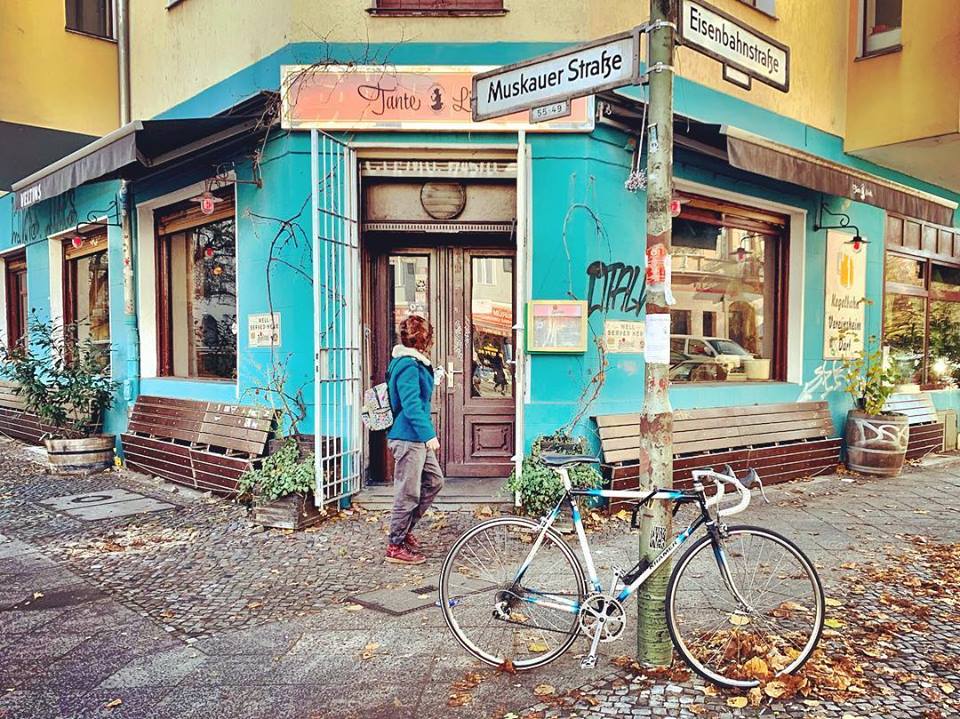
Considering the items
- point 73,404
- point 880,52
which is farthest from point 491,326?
point 880,52

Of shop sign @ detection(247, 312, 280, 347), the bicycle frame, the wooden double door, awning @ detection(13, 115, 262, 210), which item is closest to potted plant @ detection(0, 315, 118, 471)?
awning @ detection(13, 115, 262, 210)

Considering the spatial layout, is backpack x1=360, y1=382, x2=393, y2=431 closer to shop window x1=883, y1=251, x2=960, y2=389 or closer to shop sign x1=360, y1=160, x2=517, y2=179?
shop sign x1=360, y1=160, x2=517, y2=179

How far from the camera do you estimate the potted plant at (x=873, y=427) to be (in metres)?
8.38

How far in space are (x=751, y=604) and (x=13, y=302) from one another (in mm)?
13800

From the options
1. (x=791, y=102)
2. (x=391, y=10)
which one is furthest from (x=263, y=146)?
(x=791, y=102)

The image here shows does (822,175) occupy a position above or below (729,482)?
above

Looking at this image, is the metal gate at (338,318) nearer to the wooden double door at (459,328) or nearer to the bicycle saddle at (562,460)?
the wooden double door at (459,328)

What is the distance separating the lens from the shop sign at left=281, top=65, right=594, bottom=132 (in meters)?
6.34

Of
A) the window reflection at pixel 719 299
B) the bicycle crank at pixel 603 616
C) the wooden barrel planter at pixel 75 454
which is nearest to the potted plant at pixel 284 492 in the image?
the bicycle crank at pixel 603 616

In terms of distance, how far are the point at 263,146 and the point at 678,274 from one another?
4592mm

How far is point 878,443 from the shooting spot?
8.38 meters

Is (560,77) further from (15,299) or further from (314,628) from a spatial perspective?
(15,299)

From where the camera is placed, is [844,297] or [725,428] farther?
[844,297]

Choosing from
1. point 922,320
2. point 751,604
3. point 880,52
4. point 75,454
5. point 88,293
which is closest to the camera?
point 751,604
